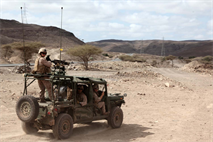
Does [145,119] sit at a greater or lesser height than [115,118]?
lesser

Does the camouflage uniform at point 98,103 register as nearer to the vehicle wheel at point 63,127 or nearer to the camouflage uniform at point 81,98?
the camouflage uniform at point 81,98

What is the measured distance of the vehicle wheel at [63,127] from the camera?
838cm

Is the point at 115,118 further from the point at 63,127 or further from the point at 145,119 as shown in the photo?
the point at 145,119

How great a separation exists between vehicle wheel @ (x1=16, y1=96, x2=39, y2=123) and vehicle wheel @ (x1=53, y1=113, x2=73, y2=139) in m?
0.68

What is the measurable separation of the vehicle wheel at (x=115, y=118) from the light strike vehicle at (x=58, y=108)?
668 mm

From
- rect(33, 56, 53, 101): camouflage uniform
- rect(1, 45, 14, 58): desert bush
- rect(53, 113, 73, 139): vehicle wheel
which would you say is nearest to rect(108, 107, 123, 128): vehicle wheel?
rect(53, 113, 73, 139): vehicle wheel

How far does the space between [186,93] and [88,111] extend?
14318 millimetres

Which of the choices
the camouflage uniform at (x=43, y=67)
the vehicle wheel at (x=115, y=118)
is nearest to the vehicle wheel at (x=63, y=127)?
the camouflage uniform at (x=43, y=67)

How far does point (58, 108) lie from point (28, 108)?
2.63 ft

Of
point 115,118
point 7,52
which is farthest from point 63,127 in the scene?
point 7,52

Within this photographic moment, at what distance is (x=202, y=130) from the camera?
452 inches

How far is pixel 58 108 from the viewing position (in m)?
8.33

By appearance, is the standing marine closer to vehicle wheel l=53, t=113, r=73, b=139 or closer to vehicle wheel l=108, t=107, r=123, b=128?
vehicle wheel l=53, t=113, r=73, b=139

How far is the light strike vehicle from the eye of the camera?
8.18 metres
